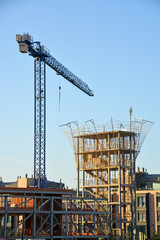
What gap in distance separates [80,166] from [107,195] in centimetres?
1079

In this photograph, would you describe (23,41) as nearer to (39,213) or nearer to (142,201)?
(142,201)

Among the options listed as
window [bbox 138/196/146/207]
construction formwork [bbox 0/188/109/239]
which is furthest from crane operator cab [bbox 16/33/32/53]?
construction formwork [bbox 0/188/109/239]

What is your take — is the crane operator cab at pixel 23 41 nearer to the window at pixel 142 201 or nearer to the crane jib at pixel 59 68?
the crane jib at pixel 59 68

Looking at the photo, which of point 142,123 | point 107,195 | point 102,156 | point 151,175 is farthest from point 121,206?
point 151,175

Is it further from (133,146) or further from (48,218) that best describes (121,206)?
(48,218)

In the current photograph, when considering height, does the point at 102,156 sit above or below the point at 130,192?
above

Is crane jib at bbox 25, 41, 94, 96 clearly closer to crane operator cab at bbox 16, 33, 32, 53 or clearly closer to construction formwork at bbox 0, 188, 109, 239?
crane operator cab at bbox 16, 33, 32, 53

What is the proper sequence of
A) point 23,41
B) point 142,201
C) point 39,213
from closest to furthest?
point 39,213, point 23,41, point 142,201

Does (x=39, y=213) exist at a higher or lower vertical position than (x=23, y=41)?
lower

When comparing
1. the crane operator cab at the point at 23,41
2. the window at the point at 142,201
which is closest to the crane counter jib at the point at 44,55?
the crane operator cab at the point at 23,41

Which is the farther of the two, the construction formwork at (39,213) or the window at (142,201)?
the window at (142,201)

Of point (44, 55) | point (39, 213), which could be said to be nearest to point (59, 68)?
point (44, 55)

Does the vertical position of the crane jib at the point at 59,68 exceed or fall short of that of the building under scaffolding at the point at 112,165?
it exceeds it

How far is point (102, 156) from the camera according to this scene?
398 feet
